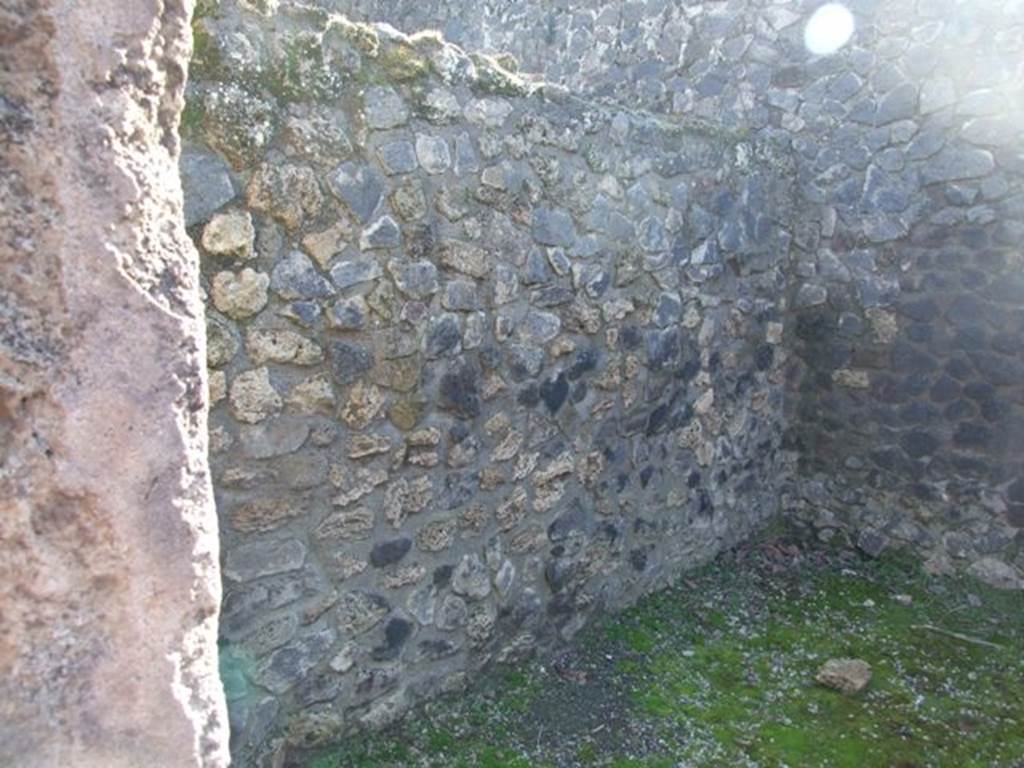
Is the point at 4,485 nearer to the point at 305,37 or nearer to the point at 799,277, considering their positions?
the point at 305,37

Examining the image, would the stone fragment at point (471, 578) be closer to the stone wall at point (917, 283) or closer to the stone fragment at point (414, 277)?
the stone fragment at point (414, 277)

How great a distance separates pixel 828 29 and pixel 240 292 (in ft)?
11.7

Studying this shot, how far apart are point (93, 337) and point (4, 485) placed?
0.15m

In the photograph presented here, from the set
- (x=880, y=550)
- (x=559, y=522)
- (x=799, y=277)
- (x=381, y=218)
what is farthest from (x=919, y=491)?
(x=381, y=218)

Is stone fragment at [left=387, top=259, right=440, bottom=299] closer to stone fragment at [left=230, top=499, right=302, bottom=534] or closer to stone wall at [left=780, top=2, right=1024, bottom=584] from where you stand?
stone fragment at [left=230, top=499, right=302, bottom=534]

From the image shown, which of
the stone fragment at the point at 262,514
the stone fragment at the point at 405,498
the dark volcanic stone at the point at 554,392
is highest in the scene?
the dark volcanic stone at the point at 554,392

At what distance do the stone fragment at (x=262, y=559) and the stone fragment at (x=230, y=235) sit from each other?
2.51 ft

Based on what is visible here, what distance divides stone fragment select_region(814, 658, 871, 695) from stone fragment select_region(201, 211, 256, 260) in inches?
107

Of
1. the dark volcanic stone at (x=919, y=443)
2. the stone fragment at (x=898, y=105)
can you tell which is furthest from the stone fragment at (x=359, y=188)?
the dark volcanic stone at (x=919, y=443)

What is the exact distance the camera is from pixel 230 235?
222 centimetres

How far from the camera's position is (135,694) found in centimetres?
82

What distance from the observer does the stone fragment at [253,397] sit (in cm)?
229

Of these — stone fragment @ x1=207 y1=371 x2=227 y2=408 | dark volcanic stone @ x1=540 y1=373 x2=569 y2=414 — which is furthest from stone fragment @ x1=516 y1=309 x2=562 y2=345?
stone fragment @ x1=207 y1=371 x2=227 y2=408

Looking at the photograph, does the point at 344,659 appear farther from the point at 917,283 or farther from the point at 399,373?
the point at 917,283
